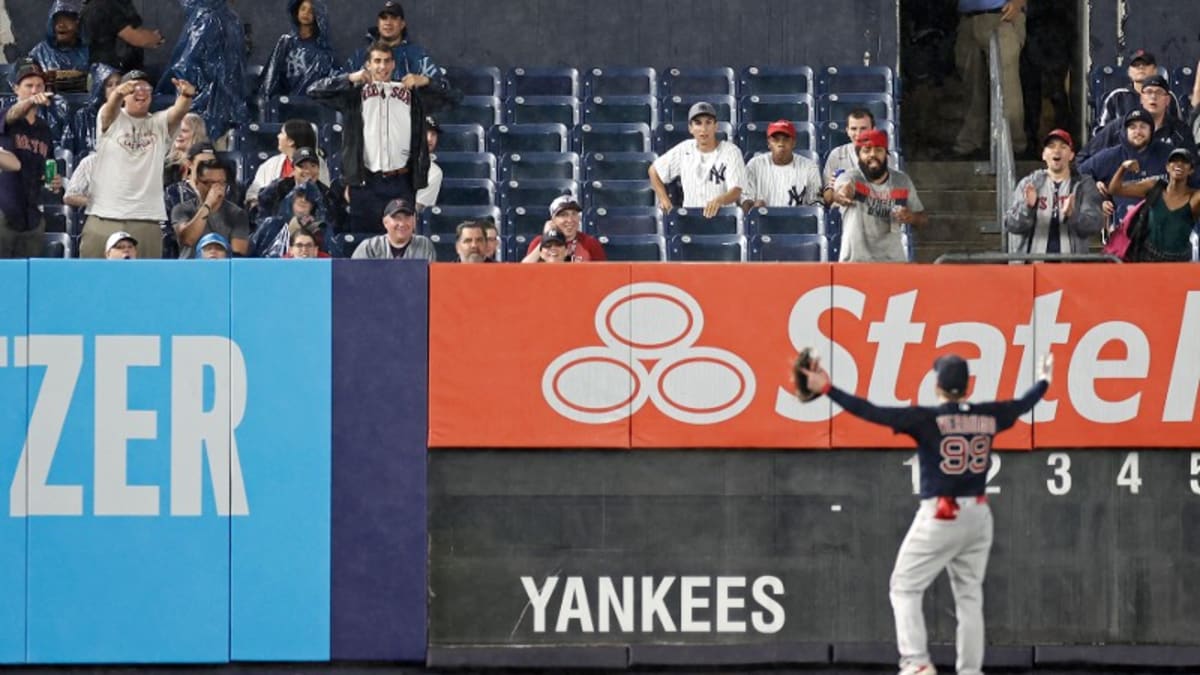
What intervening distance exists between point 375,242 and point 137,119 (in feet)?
8.06

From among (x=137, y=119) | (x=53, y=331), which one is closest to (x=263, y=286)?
(x=53, y=331)

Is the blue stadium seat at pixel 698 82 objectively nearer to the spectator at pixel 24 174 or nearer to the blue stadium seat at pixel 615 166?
the blue stadium seat at pixel 615 166

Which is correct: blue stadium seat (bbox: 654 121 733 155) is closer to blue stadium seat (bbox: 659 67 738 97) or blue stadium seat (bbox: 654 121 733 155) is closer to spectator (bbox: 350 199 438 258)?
blue stadium seat (bbox: 659 67 738 97)

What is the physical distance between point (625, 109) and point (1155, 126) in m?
4.60

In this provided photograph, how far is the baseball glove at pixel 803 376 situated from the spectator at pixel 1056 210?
3.56 meters

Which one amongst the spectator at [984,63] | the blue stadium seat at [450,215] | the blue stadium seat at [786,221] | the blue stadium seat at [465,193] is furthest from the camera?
the spectator at [984,63]

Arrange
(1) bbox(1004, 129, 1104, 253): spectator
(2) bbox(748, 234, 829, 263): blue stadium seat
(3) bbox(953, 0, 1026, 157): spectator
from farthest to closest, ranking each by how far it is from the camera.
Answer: (3) bbox(953, 0, 1026, 157): spectator, (2) bbox(748, 234, 829, 263): blue stadium seat, (1) bbox(1004, 129, 1104, 253): spectator

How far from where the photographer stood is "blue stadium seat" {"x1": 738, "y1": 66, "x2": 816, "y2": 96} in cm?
1973

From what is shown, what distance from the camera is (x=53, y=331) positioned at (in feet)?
41.9

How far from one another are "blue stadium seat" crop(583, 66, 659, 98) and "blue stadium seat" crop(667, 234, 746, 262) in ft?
11.5

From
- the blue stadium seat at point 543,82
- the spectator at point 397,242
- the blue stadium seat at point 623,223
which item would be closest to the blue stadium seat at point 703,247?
the blue stadium seat at point 623,223

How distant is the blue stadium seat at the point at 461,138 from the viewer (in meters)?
18.8

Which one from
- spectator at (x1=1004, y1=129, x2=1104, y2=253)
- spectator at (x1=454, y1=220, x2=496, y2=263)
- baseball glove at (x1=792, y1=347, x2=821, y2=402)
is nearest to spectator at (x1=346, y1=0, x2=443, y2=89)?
spectator at (x1=454, y1=220, x2=496, y2=263)

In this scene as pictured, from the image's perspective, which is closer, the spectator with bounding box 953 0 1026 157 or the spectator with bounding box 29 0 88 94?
the spectator with bounding box 29 0 88 94
